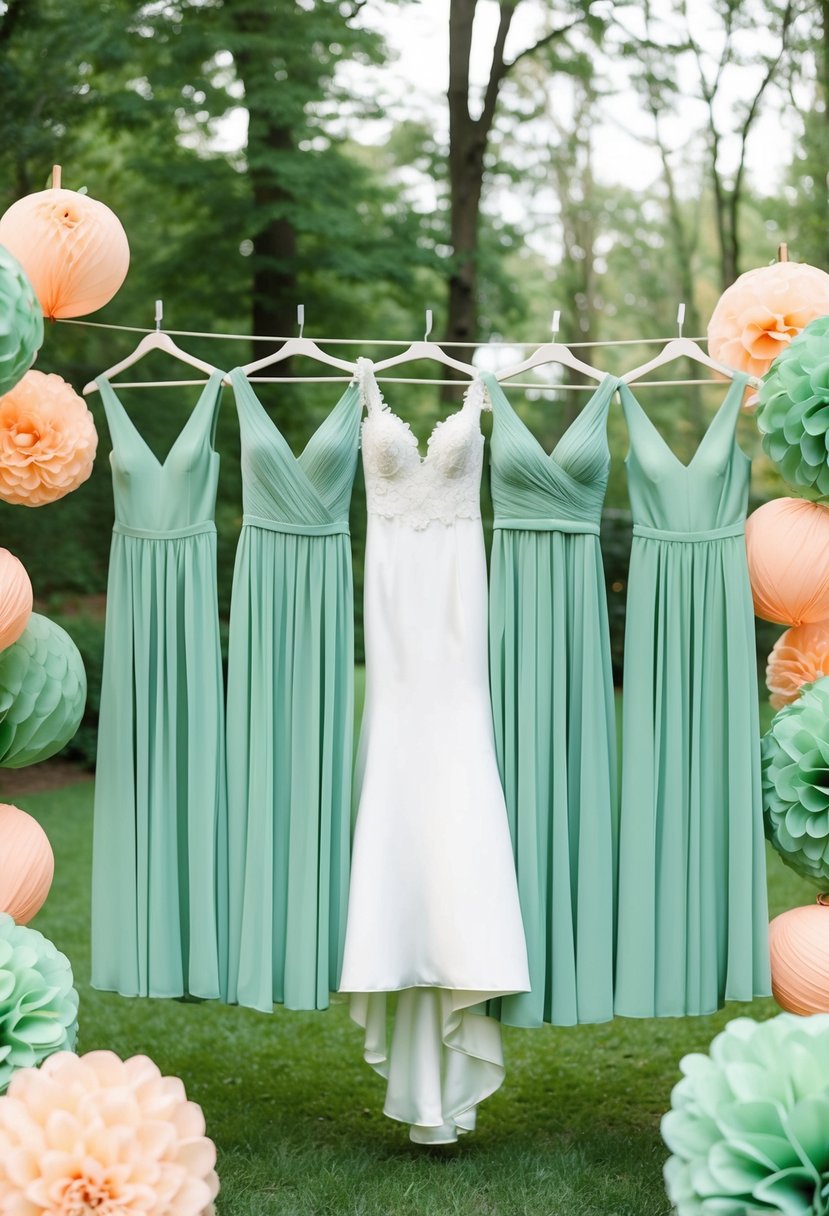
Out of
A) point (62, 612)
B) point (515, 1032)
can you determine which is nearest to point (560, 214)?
point (62, 612)

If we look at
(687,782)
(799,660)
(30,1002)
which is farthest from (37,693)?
(799,660)

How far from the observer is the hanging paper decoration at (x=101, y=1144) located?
2.40 metres

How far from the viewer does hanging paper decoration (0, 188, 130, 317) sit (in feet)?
10.4

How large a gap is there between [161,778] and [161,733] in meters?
0.11

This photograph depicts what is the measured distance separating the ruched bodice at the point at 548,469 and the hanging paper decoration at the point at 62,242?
3.30ft

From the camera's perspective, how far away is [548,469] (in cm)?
312

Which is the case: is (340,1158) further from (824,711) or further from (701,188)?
(701,188)

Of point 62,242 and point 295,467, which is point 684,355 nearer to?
point 295,467

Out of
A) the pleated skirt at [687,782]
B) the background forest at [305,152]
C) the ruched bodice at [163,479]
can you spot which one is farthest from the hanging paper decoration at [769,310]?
the background forest at [305,152]

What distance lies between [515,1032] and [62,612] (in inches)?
249

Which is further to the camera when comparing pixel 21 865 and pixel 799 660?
pixel 799 660

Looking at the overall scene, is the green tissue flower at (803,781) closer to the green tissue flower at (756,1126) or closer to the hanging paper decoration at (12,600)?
the green tissue flower at (756,1126)

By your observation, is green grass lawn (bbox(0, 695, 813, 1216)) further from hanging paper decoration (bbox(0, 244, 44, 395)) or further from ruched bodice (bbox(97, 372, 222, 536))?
hanging paper decoration (bbox(0, 244, 44, 395))

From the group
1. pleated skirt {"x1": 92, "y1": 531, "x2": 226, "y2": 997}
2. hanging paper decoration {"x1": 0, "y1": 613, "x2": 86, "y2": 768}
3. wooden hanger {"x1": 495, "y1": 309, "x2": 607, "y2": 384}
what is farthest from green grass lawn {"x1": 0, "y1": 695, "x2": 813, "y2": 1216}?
wooden hanger {"x1": 495, "y1": 309, "x2": 607, "y2": 384}
